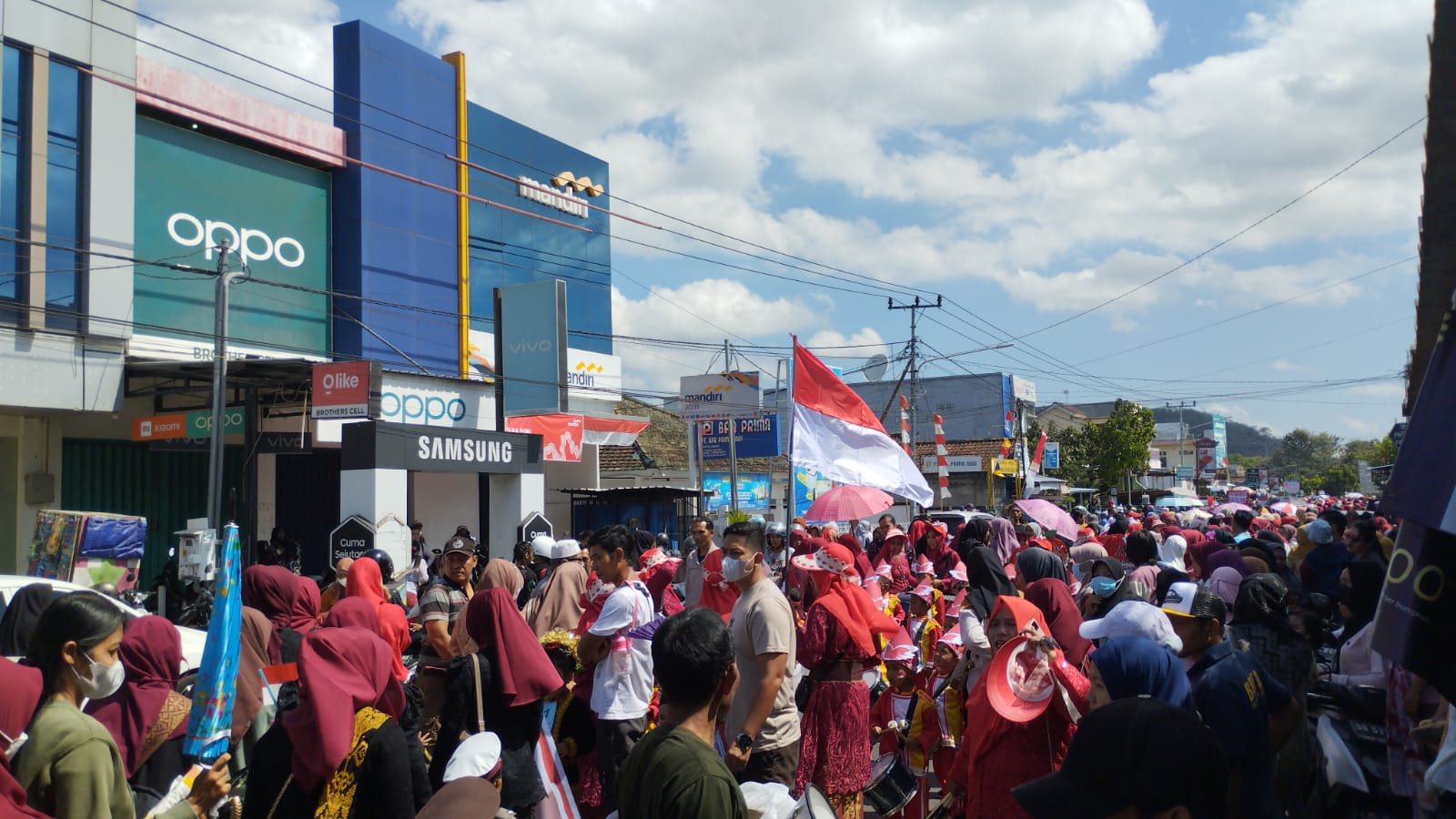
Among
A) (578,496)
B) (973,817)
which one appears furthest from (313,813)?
(578,496)

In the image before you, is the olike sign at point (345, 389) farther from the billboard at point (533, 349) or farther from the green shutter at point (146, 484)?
the billboard at point (533, 349)

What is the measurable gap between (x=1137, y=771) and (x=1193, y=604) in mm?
2422

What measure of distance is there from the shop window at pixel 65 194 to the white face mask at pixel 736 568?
15.3 metres

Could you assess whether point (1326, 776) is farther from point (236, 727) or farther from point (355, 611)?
point (236, 727)

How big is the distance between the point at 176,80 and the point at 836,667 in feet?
62.8

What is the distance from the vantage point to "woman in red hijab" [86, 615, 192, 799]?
3.99 m

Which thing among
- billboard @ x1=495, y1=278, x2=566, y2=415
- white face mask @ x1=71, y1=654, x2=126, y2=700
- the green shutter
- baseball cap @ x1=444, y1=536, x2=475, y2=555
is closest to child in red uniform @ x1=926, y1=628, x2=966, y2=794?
baseball cap @ x1=444, y1=536, x2=475, y2=555

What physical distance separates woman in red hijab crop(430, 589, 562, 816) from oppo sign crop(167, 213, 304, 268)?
Result: 16.7m

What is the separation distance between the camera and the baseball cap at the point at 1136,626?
3908 millimetres

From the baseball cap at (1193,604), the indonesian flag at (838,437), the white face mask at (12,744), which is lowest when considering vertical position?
the white face mask at (12,744)

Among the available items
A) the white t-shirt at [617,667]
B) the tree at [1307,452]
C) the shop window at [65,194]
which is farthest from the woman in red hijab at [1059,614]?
the tree at [1307,452]

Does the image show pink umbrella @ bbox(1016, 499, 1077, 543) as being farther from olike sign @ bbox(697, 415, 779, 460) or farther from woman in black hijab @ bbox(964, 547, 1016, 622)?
olike sign @ bbox(697, 415, 779, 460)

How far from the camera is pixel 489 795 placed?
9.87ft

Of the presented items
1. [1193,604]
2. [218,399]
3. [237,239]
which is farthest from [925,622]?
[237,239]
